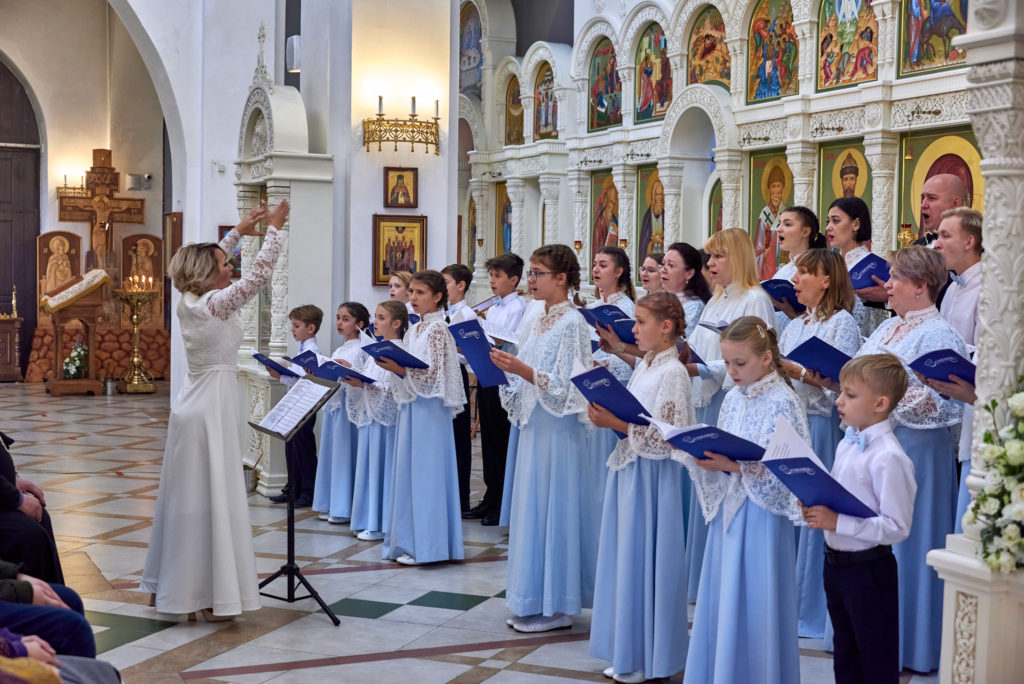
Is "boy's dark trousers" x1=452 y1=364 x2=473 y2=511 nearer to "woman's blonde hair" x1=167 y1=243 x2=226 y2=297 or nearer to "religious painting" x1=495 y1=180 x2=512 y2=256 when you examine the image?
"woman's blonde hair" x1=167 y1=243 x2=226 y2=297

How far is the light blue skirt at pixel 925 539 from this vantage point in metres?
4.77

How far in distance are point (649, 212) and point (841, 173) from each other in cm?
397

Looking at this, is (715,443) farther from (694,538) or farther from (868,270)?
(694,538)

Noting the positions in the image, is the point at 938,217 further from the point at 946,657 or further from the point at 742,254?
the point at 946,657

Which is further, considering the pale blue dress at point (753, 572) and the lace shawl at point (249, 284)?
the lace shawl at point (249, 284)

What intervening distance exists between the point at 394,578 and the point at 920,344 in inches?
125

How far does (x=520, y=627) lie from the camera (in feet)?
17.8

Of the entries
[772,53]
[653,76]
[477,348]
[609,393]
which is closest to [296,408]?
[477,348]

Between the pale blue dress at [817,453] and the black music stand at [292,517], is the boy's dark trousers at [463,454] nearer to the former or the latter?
the black music stand at [292,517]

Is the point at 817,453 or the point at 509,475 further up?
the point at 817,453

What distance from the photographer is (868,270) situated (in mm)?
5129

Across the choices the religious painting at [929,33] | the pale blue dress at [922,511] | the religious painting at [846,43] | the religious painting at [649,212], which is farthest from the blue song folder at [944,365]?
the religious painting at [649,212]

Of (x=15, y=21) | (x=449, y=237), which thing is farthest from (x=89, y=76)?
(x=449, y=237)

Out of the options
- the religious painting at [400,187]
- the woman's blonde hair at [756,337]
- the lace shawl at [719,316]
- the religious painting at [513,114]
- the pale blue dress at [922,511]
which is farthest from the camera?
the religious painting at [513,114]
